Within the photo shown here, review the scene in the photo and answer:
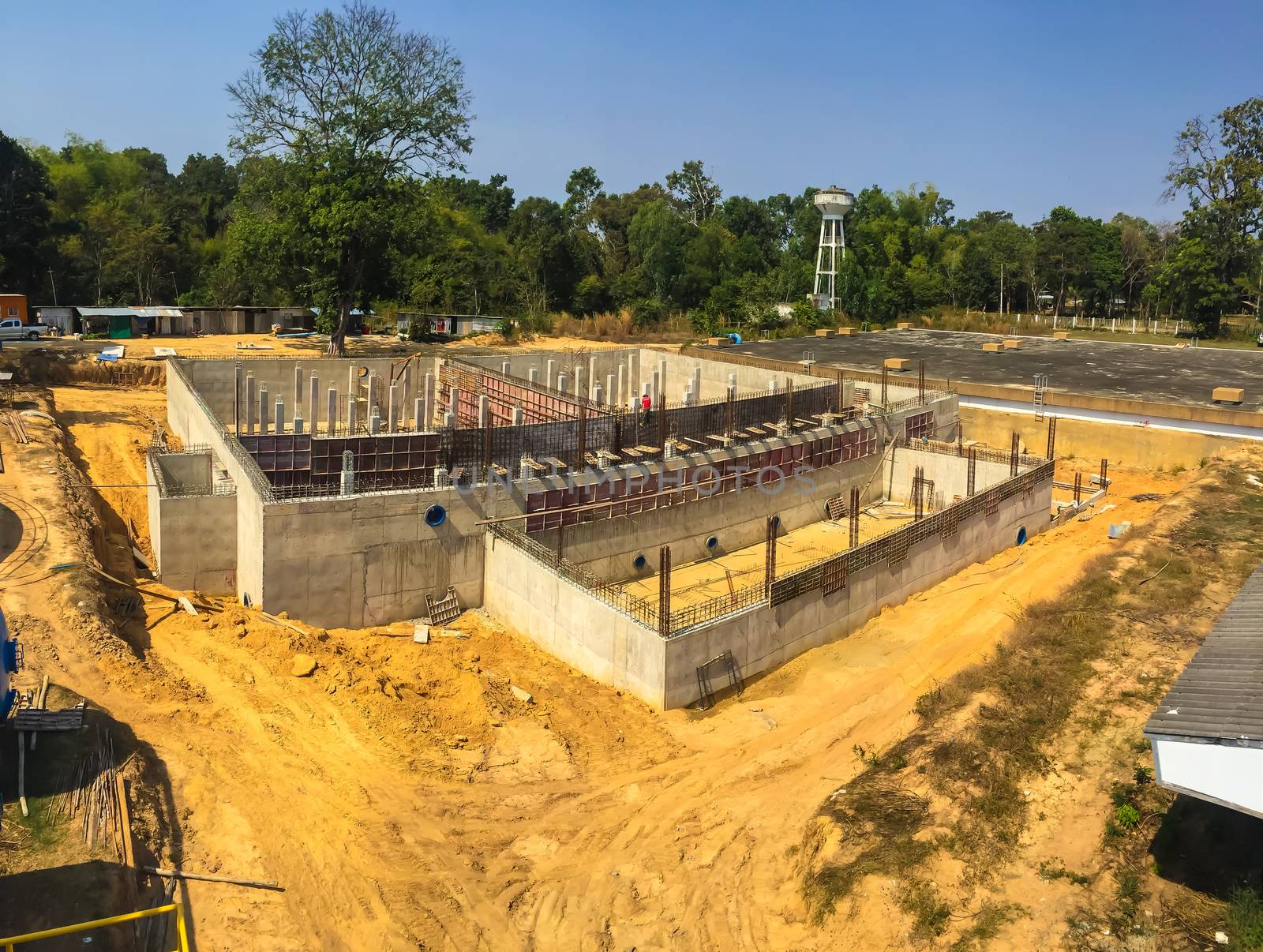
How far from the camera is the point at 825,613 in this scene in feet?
54.7

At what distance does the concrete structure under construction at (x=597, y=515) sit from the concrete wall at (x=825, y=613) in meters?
0.04

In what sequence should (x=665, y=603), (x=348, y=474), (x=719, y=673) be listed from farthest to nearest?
(x=348, y=474) → (x=719, y=673) → (x=665, y=603)

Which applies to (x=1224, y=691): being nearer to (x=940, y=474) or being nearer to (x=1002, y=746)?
(x=1002, y=746)

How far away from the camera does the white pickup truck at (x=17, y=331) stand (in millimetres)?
39594

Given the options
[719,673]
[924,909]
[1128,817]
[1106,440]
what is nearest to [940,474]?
[1106,440]

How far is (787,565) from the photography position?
20.4 meters

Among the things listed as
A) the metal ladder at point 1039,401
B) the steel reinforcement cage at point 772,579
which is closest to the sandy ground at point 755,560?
the steel reinforcement cage at point 772,579

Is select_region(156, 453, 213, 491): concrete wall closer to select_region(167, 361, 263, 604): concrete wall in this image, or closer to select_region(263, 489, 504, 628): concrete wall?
select_region(167, 361, 263, 604): concrete wall

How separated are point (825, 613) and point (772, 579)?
1379mm

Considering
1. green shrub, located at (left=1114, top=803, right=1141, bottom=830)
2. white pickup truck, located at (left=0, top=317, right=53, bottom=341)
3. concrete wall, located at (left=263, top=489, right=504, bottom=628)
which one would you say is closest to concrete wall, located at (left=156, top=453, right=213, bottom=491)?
concrete wall, located at (left=263, top=489, right=504, bottom=628)

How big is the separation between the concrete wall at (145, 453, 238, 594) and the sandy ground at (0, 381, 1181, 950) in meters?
1.35

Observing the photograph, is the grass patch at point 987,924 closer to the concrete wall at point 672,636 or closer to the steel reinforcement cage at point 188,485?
the concrete wall at point 672,636

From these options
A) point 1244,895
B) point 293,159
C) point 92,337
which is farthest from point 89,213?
point 1244,895

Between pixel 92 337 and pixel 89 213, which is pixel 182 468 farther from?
pixel 89 213
